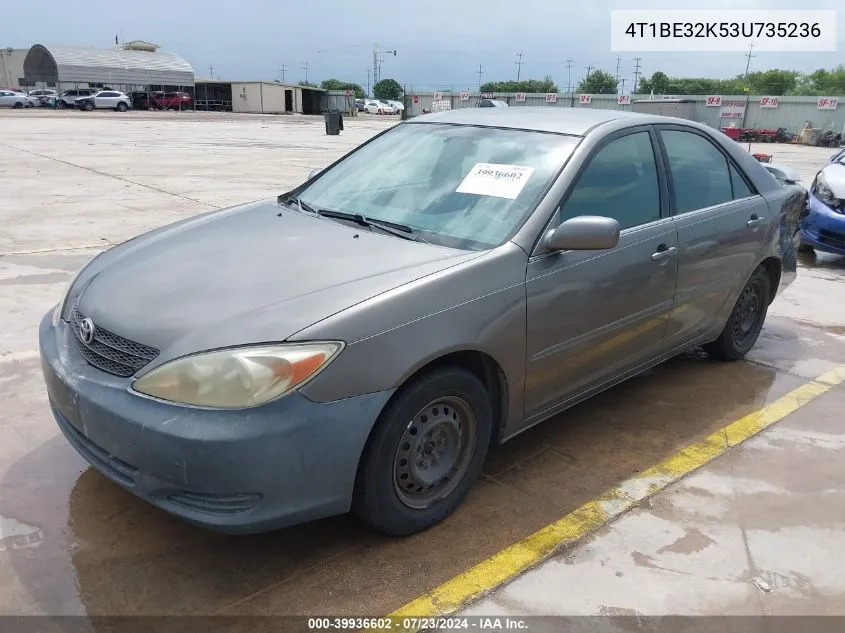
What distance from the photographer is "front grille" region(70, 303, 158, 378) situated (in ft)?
7.77

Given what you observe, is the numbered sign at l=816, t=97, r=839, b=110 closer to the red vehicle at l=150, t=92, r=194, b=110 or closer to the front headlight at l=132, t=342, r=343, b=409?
the front headlight at l=132, t=342, r=343, b=409

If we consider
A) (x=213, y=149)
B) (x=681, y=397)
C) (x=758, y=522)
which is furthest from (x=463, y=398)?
(x=213, y=149)

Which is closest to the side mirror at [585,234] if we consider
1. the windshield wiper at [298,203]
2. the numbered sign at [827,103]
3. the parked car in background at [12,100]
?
the windshield wiper at [298,203]

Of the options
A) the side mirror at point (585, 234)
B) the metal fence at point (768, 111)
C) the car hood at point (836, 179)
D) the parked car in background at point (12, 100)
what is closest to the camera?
the side mirror at point (585, 234)

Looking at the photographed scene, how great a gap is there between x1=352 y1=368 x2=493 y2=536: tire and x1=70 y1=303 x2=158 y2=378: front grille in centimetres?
83

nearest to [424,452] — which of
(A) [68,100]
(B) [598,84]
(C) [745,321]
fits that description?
(C) [745,321]

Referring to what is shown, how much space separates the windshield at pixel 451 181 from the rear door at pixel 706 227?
90cm

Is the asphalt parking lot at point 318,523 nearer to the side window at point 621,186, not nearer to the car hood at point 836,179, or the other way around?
the side window at point 621,186

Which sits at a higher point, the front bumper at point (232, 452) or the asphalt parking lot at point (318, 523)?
the front bumper at point (232, 452)

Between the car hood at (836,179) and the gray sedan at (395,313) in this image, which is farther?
the car hood at (836,179)

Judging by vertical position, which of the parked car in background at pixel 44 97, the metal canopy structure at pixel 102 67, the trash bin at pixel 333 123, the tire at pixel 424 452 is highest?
the metal canopy structure at pixel 102 67

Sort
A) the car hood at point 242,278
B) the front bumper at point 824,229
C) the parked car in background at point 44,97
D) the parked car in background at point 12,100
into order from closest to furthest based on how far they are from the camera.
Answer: the car hood at point 242,278
the front bumper at point 824,229
the parked car in background at point 12,100
the parked car in background at point 44,97

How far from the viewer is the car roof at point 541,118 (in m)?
3.48

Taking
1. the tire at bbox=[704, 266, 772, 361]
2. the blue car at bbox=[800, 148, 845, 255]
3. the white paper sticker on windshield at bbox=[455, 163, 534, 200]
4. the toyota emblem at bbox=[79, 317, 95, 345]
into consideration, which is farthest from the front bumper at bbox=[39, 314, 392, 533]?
the blue car at bbox=[800, 148, 845, 255]
